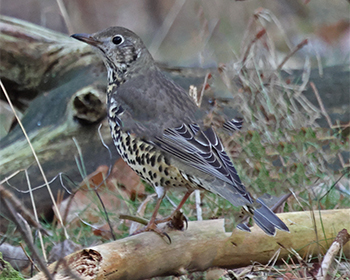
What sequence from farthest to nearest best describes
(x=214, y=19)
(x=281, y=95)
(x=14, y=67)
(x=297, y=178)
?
(x=214, y=19) < (x=14, y=67) < (x=281, y=95) < (x=297, y=178)

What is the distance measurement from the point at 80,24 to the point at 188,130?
20.7 feet

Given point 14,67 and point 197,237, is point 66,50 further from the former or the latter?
point 197,237

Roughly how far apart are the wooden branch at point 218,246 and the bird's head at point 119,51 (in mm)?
1130

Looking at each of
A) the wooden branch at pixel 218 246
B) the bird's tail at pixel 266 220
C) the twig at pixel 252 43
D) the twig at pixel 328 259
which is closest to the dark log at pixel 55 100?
the twig at pixel 252 43

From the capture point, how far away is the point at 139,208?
355 cm

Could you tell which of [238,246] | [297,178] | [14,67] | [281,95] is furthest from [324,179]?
[14,67]

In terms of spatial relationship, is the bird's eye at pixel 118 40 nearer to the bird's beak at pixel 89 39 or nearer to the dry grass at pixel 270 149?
the bird's beak at pixel 89 39

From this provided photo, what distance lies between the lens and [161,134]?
2736mm

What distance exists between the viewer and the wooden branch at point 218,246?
7.87 ft

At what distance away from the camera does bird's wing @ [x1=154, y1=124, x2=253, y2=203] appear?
8.27ft

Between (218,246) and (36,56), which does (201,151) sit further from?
(36,56)

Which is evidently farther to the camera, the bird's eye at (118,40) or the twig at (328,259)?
the bird's eye at (118,40)

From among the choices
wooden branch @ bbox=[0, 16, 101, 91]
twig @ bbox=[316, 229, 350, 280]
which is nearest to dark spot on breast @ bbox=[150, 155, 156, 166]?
twig @ bbox=[316, 229, 350, 280]

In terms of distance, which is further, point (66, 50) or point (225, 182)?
point (66, 50)
